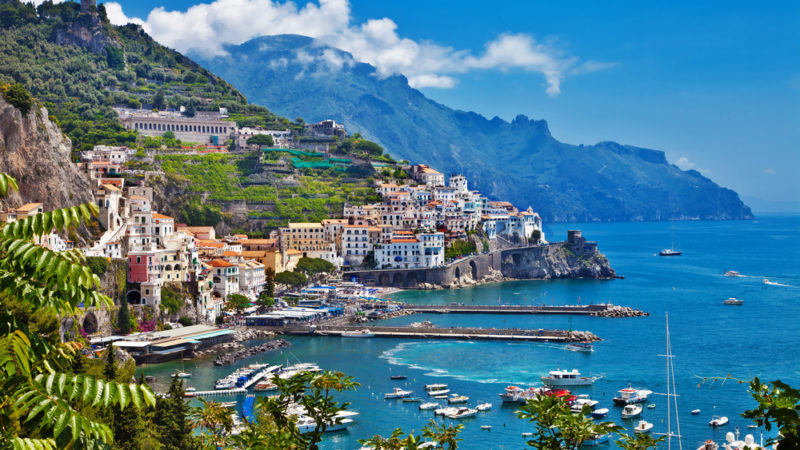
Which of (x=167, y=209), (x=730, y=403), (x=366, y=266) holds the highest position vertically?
(x=167, y=209)

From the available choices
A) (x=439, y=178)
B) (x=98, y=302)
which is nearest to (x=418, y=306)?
(x=439, y=178)

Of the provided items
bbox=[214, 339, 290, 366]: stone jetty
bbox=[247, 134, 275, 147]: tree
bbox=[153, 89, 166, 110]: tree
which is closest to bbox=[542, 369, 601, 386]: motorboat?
bbox=[214, 339, 290, 366]: stone jetty

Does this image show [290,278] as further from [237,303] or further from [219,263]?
[219,263]

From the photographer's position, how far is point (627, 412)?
103ft

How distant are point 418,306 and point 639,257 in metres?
60.6

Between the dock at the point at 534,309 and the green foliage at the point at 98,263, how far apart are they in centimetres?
2280

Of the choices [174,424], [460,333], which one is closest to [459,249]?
[460,333]

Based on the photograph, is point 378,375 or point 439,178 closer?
point 378,375

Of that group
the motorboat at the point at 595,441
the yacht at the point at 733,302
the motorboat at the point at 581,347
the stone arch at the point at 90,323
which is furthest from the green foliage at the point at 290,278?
the motorboat at the point at 595,441

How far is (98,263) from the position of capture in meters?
43.4

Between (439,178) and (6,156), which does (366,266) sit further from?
(6,156)

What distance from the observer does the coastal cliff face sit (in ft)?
156

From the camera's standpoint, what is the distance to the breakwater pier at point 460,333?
48188mm

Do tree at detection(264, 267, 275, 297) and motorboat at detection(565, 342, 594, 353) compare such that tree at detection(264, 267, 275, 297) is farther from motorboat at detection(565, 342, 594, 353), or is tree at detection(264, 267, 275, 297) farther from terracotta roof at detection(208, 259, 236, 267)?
motorboat at detection(565, 342, 594, 353)
